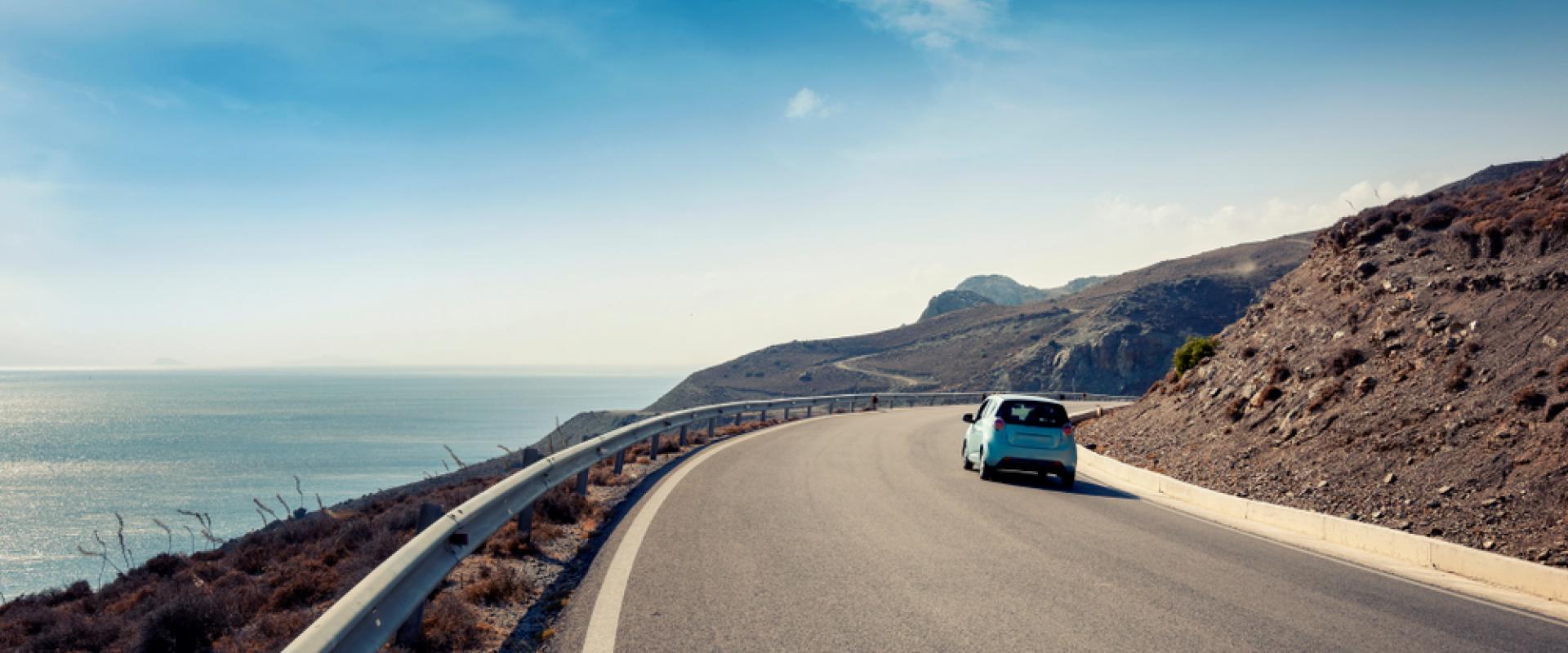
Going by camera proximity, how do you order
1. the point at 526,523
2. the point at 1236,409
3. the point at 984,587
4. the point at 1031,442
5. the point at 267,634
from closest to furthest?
the point at 267,634 < the point at 984,587 < the point at 526,523 < the point at 1031,442 < the point at 1236,409

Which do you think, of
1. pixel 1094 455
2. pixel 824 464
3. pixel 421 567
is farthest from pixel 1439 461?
pixel 421 567

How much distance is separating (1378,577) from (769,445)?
43.1 feet

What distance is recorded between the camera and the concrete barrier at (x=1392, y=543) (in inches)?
281

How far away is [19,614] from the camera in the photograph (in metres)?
10.9

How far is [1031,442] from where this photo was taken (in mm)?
14180

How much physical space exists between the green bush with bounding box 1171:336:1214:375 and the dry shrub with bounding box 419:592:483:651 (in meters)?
22.9

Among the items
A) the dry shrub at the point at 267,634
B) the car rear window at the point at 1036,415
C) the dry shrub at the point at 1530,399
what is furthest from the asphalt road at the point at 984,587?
the dry shrub at the point at 1530,399

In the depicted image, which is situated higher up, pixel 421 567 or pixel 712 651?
pixel 421 567

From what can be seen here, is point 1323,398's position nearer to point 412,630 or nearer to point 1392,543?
point 1392,543

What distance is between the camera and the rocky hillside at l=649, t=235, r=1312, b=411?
352 ft

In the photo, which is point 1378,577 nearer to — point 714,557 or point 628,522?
point 714,557

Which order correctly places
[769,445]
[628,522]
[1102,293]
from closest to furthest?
[628,522] < [769,445] < [1102,293]

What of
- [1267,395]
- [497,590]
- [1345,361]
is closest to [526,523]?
[497,590]

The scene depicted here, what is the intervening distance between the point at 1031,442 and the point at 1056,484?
1152 mm
